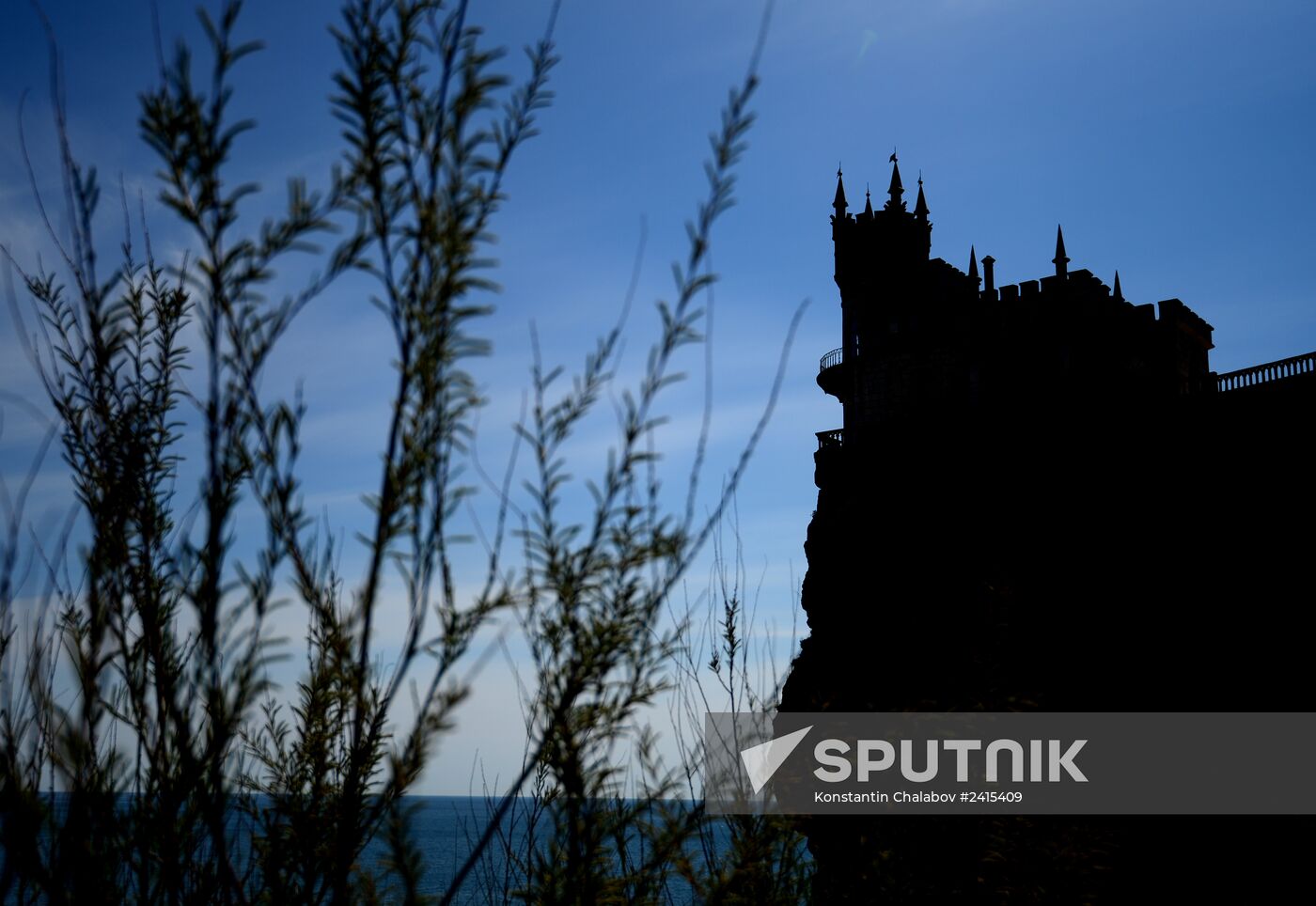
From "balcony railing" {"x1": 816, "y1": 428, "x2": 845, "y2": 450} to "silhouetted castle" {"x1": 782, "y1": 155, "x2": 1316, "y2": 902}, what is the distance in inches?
6.8

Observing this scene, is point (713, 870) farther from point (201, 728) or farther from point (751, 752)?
point (201, 728)

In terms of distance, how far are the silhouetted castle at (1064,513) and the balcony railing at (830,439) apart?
17 cm

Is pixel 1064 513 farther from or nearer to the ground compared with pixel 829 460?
nearer to the ground

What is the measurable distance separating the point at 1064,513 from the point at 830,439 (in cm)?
1004

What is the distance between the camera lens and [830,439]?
35.6 meters

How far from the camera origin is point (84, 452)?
111 inches

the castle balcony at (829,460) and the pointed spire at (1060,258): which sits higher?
the pointed spire at (1060,258)

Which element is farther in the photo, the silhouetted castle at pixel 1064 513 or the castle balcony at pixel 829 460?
the castle balcony at pixel 829 460

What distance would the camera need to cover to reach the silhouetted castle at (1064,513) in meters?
21.8

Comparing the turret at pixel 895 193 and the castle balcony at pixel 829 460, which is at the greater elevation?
the turret at pixel 895 193

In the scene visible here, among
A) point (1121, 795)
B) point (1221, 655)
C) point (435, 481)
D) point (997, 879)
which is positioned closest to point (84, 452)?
point (435, 481)

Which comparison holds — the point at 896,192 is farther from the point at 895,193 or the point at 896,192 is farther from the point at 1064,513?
the point at 1064,513

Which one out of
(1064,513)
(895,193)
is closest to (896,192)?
(895,193)

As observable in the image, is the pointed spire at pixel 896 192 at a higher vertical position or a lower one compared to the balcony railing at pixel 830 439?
higher
